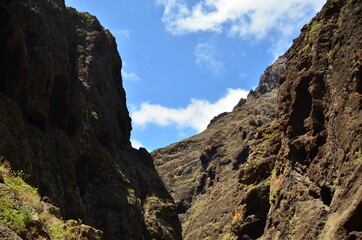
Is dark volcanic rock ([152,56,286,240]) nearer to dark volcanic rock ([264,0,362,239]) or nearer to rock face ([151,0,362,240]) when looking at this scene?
rock face ([151,0,362,240])

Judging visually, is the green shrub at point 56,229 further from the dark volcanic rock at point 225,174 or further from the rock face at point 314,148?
the dark volcanic rock at point 225,174

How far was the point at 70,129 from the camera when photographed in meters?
43.3

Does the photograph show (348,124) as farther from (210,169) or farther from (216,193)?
(210,169)

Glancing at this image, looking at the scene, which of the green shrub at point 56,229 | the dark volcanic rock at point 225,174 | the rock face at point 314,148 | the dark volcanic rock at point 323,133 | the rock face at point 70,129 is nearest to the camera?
the green shrub at point 56,229

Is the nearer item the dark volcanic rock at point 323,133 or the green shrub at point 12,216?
the green shrub at point 12,216

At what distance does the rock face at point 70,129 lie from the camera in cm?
3288

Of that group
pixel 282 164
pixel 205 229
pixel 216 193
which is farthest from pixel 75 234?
pixel 216 193

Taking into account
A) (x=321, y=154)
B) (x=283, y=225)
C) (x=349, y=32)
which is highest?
(x=349, y=32)

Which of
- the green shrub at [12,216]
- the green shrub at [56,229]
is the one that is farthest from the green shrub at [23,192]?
the green shrub at [12,216]

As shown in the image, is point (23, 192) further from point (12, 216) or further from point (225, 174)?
point (225, 174)

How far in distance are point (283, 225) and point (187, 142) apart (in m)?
130

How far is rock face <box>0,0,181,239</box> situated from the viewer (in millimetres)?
32875

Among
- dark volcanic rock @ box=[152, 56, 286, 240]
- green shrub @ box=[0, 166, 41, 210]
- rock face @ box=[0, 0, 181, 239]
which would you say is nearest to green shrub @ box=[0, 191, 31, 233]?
green shrub @ box=[0, 166, 41, 210]

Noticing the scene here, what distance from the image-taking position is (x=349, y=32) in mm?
25828
